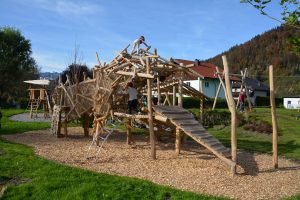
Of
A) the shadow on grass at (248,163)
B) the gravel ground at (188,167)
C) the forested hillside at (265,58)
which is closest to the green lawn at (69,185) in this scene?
the gravel ground at (188,167)

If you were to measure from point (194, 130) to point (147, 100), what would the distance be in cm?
295

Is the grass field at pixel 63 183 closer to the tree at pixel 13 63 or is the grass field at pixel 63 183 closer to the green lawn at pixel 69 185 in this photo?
the green lawn at pixel 69 185

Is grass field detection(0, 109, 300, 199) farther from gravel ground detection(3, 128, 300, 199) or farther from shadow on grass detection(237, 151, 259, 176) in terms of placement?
shadow on grass detection(237, 151, 259, 176)

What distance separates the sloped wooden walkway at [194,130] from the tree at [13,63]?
36.7m

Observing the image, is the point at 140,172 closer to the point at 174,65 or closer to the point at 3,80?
Result: the point at 174,65

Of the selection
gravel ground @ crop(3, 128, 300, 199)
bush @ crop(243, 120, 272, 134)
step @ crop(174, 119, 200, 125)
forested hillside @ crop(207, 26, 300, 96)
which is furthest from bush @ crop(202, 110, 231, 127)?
forested hillside @ crop(207, 26, 300, 96)

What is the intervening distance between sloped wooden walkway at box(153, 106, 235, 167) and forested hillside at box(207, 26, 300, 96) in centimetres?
8776

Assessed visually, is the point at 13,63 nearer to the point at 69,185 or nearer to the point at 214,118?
the point at 214,118

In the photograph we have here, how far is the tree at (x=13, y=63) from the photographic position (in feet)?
148

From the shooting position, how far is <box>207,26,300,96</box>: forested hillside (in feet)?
375

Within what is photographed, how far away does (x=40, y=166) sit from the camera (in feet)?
31.0

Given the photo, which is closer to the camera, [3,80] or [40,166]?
[40,166]

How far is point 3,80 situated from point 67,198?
134 feet

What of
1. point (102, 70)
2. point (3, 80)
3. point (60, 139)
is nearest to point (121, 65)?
point (102, 70)
